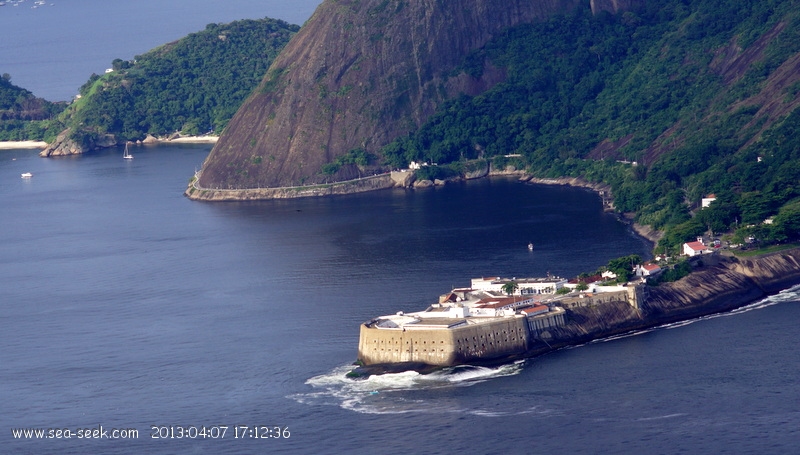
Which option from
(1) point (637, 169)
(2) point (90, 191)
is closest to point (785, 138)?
(1) point (637, 169)

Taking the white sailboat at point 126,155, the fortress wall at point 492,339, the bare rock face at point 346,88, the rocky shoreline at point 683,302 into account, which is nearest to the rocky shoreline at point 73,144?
the white sailboat at point 126,155

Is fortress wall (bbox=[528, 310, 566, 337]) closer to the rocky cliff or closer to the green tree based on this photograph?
the rocky cliff

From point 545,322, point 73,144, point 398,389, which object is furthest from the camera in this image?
point 73,144

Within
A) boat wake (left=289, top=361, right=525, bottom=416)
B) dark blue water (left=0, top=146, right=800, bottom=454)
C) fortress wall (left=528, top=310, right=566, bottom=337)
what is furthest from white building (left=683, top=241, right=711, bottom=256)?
boat wake (left=289, top=361, right=525, bottom=416)

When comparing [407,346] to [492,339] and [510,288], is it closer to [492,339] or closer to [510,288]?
[492,339]

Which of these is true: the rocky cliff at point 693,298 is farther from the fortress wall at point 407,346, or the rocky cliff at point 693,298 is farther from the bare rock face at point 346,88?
the bare rock face at point 346,88

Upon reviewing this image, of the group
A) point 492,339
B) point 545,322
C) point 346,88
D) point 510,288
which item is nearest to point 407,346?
point 492,339
